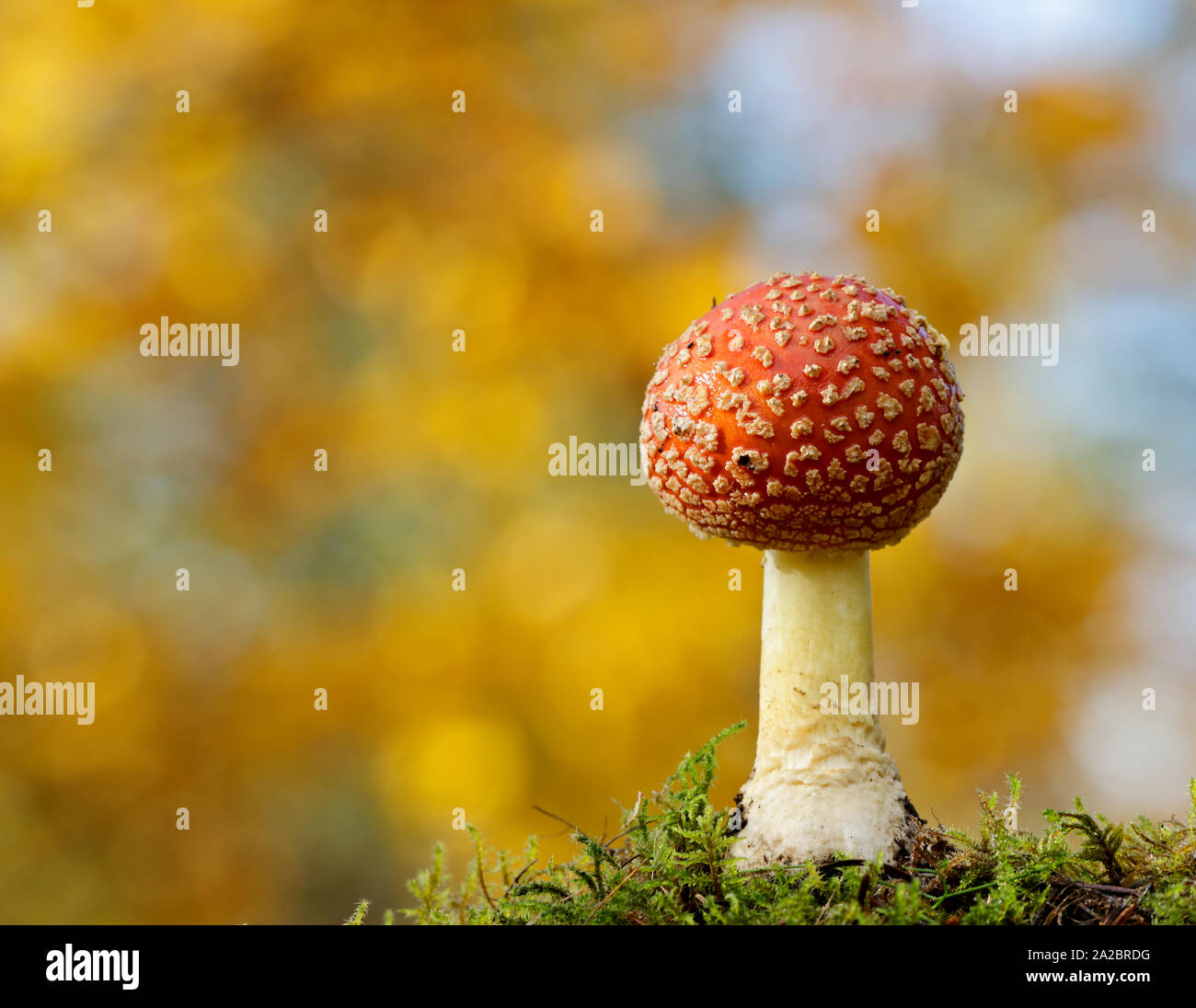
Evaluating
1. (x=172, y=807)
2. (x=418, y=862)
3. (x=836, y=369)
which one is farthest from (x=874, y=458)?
(x=172, y=807)

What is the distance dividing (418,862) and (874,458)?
3.88 m

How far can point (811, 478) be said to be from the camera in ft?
7.29

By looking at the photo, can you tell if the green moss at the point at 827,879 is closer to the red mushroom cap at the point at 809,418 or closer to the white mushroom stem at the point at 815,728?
the white mushroom stem at the point at 815,728

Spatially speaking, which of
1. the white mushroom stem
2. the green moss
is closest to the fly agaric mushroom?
the white mushroom stem

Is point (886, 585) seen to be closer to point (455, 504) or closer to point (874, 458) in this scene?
point (455, 504)

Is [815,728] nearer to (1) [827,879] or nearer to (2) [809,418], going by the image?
(1) [827,879]

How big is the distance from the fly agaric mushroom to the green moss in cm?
13

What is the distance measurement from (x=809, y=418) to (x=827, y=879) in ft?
3.65

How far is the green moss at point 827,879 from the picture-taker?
6.79 feet

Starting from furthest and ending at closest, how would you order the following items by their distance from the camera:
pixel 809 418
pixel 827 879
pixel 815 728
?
pixel 815 728 < pixel 827 879 < pixel 809 418

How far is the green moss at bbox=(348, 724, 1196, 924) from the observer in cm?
207

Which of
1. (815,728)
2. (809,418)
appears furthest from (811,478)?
(815,728)

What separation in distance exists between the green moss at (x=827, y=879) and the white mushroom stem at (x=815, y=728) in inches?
4.3
